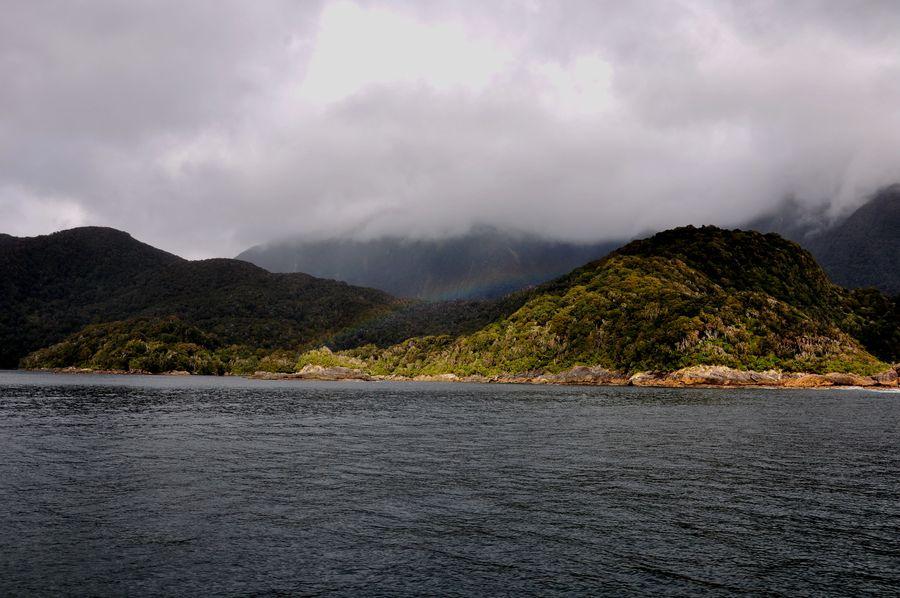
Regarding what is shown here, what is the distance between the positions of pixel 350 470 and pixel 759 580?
107ft

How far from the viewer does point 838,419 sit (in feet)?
324

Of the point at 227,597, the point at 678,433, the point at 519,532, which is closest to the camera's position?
the point at 227,597

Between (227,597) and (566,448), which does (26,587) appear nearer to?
(227,597)

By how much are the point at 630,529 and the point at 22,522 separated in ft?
116

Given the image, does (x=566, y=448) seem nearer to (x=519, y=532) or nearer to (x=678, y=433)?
(x=678, y=433)

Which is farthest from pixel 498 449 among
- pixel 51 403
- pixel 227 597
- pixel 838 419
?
pixel 51 403

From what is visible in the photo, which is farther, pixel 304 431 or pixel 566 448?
pixel 304 431

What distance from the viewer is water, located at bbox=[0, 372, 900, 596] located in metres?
23.9

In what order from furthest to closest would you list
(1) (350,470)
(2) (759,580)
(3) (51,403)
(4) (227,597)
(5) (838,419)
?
(3) (51,403)
(5) (838,419)
(1) (350,470)
(2) (759,580)
(4) (227,597)

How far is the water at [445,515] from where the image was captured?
78.5 ft

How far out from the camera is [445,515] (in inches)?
1315

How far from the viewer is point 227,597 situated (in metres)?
21.8

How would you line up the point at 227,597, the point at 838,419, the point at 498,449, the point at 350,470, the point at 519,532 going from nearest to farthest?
the point at 227,597, the point at 519,532, the point at 350,470, the point at 498,449, the point at 838,419

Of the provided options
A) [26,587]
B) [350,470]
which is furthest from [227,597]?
[350,470]
